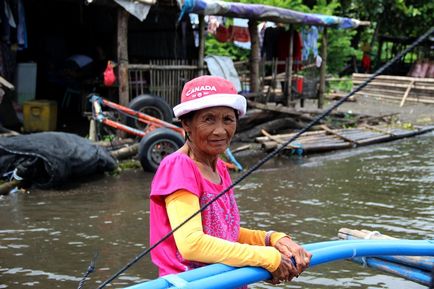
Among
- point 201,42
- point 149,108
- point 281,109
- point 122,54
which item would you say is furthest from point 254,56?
point 122,54

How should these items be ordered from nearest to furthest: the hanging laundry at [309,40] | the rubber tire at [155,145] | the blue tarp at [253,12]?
1. the rubber tire at [155,145]
2. the blue tarp at [253,12]
3. the hanging laundry at [309,40]

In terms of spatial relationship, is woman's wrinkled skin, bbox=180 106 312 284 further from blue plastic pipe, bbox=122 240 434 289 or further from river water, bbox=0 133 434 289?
river water, bbox=0 133 434 289

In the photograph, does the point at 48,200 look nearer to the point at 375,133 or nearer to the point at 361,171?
the point at 361,171

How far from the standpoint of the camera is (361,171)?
9.98 meters

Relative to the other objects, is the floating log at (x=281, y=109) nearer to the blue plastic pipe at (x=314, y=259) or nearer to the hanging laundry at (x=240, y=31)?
the hanging laundry at (x=240, y=31)

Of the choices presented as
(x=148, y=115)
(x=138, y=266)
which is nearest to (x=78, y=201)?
(x=138, y=266)

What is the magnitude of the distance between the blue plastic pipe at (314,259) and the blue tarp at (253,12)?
28.6ft

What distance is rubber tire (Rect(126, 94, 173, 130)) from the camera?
35.1 feet

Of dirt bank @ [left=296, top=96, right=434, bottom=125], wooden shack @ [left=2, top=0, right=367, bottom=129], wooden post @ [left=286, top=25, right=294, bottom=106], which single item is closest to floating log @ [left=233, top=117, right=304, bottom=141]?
wooden shack @ [left=2, top=0, right=367, bottom=129]

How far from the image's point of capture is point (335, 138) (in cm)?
1284

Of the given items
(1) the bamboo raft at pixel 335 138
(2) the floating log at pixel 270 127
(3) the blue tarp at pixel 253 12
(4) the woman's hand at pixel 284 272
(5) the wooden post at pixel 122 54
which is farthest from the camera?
(2) the floating log at pixel 270 127

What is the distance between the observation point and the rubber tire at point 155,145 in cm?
912

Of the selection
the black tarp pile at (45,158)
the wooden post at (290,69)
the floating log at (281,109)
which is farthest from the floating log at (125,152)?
the wooden post at (290,69)

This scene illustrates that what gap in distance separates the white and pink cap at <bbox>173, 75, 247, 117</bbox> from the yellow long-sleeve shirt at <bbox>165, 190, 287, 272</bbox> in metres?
0.34
